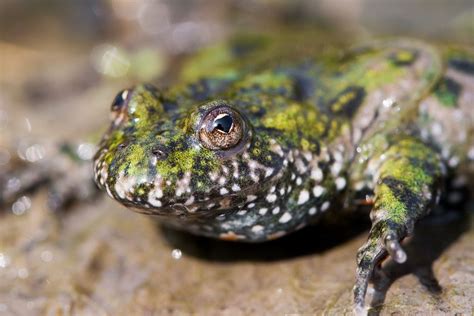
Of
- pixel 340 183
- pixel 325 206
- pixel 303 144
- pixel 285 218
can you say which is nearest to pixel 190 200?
pixel 285 218

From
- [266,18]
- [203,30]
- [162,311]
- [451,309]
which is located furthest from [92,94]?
[451,309]

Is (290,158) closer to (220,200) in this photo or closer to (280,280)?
(220,200)

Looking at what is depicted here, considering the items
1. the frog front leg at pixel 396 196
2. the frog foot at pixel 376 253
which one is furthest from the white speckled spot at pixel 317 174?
the frog foot at pixel 376 253

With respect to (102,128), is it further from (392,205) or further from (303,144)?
(392,205)

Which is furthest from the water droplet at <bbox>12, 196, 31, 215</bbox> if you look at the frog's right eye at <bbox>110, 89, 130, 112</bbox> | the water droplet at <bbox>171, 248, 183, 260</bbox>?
the frog's right eye at <bbox>110, 89, 130, 112</bbox>

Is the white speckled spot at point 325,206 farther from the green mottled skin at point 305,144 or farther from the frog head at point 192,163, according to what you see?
the frog head at point 192,163

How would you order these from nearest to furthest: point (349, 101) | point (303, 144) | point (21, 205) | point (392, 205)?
point (392, 205)
point (303, 144)
point (349, 101)
point (21, 205)

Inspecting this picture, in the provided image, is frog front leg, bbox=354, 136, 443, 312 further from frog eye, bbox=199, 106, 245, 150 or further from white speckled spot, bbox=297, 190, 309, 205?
frog eye, bbox=199, 106, 245, 150
